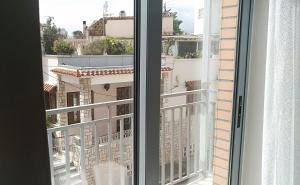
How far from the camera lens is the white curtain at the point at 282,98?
5.89 ft

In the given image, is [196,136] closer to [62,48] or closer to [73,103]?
[73,103]

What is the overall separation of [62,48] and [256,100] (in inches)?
56.5

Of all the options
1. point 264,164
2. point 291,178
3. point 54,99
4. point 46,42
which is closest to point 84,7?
point 46,42

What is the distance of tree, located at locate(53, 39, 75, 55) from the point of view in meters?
1.35

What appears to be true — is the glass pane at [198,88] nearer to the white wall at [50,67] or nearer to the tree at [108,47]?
the tree at [108,47]

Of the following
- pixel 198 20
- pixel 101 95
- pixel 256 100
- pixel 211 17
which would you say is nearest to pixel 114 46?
pixel 101 95

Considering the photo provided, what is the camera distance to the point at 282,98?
1870 millimetres

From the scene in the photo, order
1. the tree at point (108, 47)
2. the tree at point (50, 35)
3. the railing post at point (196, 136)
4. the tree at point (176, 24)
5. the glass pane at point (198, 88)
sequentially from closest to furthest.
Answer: the tree at point (50, 35)
the tree at point (108, 47)
the tree at point (176, 24)
the glass pane at point (198, 88)
the railing post at point (196, 136)

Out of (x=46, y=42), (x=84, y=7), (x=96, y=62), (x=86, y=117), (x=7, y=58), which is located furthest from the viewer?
(x=86, y=117)

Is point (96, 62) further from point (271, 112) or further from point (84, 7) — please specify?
point (271, 112)

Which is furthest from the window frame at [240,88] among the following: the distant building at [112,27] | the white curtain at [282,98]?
the distant building at [112,27]

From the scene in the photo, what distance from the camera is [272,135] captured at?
6.29 ft

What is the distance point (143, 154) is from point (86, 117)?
66 cm

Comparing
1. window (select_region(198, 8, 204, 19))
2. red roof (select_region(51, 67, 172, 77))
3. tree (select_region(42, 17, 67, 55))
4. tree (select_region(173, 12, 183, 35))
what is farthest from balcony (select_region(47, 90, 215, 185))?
window (select_region(198, 8, 204, 19))
